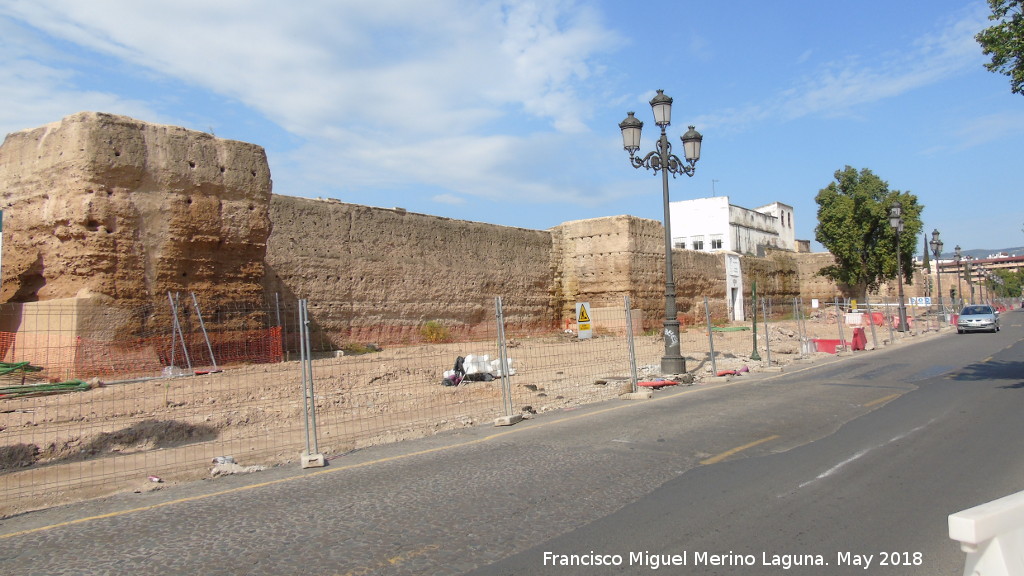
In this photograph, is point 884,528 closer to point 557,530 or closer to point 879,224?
point 557,530

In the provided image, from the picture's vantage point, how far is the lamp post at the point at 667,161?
597 inches

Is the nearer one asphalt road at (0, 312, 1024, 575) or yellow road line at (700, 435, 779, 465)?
asphalt road at (0, 312, 1024, 575)

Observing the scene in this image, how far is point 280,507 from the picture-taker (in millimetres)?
5871

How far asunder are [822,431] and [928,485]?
2.64 metres

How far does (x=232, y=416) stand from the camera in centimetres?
1142

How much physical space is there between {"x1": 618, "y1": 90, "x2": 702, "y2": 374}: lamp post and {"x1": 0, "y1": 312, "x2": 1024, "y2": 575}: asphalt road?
17.7ft

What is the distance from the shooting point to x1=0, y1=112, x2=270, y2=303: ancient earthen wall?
15.0 meters

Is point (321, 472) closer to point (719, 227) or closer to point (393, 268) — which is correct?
point (393, 268)

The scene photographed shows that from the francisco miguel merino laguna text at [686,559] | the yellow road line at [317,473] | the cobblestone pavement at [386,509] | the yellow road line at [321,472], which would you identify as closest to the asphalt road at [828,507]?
the francisco miguel merino laguna text at [686,559]

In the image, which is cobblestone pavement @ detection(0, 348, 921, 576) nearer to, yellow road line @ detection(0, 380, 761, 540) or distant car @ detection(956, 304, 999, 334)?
yellow road line @ detection(0, 380, 761, 540)

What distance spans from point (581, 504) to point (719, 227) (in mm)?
54396

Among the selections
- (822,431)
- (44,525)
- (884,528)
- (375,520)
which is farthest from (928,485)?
(44,525)

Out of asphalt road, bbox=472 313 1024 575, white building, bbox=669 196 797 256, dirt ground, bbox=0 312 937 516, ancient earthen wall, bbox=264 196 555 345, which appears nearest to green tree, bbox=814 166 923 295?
white building, bbox=669 196 797 256

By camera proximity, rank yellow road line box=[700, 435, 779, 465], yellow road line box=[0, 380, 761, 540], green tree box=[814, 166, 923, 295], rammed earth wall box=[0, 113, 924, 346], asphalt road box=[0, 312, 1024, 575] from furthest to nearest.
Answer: green tree box=[814, 166, 923, 295] → rammed earth wall box=[0, 113, 924, 346] → yellow road line box=[700, 435, 779, 465] → yellow road line box=[0, 380, 761, 540] → asphalt road box=[0, 312, 1024, 575]
